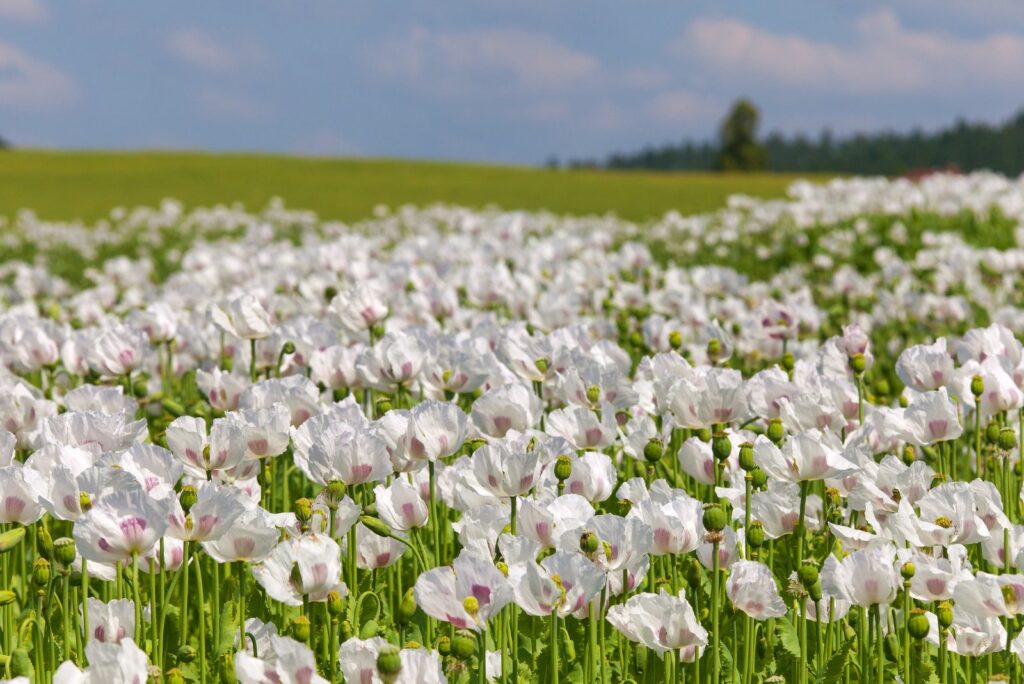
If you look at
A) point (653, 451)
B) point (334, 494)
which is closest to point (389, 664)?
point (334, 494)

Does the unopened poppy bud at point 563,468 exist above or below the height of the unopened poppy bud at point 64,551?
above

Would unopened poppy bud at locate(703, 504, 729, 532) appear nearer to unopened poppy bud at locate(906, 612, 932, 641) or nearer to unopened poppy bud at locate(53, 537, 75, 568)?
unopened poppy bud at locate(906, 612, 932, 641)

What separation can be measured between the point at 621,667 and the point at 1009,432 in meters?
1.47

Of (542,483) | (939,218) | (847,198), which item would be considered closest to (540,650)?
(542,483)

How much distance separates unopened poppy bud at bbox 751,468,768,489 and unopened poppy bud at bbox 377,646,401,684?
1.40 m

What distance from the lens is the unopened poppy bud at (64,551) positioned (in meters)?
2.43

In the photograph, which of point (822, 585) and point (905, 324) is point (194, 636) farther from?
point (905, 324)

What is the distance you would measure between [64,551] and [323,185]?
44927 millimetres

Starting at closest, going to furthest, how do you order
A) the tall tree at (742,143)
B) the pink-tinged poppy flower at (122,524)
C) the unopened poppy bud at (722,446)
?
the pink-tinged poppy flower at (122,524) → the unopened poppy bud at (722,446) → the tall tree at (742,143)

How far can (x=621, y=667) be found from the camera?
9.88 ft

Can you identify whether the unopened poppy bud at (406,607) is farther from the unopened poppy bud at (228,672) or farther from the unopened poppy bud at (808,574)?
the unopened poppy bud at (808,574)

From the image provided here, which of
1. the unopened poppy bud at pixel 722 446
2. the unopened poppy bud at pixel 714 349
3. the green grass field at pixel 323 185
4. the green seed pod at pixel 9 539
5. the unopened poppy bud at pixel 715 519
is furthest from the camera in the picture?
the green grass field at pixel 323 185

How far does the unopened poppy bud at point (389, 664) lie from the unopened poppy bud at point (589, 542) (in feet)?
1.99

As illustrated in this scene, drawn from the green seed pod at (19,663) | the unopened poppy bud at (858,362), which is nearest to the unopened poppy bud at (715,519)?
the unopened poppy bud at (858,362)
